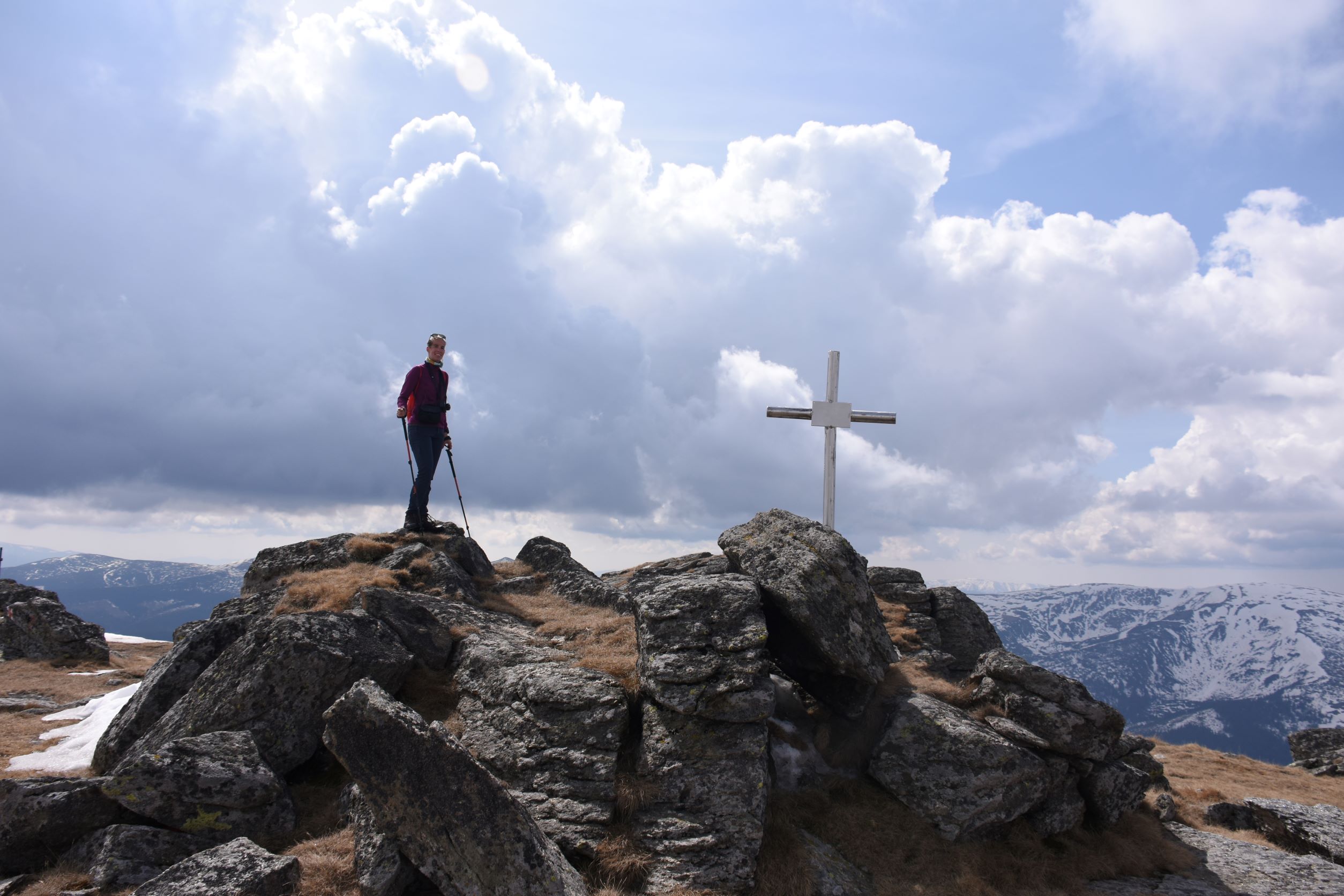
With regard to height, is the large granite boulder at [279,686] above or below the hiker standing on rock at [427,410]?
below

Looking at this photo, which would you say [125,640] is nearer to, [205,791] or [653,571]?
[653,571]

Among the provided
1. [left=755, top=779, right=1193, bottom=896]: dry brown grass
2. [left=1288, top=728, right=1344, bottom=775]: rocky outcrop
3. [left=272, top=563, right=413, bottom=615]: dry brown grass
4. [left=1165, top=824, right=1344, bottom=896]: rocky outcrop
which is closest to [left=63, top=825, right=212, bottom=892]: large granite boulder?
[left=272, top=563, right=413, bottom=615]: dry brown grass

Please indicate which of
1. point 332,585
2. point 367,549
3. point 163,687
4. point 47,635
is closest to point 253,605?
point 332,585

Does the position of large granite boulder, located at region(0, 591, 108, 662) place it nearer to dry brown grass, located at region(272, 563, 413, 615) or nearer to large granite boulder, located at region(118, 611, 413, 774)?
dry brown grass, located at region(272, 563, 413, 615)

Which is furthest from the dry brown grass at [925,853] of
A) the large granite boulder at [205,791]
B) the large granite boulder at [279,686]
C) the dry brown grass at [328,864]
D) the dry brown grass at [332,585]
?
the dry brown grass at [332,585]

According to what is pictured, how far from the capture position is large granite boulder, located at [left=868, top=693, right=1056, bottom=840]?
15219mm

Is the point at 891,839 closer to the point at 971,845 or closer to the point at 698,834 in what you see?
the point at 971,845

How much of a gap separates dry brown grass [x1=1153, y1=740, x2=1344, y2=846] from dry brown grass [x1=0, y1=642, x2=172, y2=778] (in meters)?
30.6

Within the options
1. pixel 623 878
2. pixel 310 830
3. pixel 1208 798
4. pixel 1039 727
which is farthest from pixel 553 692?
pixel 1208 798

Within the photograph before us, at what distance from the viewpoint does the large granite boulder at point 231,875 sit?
32.1 ft

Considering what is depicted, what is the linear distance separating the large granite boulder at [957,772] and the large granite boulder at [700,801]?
355cm

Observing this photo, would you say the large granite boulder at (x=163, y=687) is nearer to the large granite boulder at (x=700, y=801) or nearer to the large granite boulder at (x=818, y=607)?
the large granite boulder at (x=700, y=801)

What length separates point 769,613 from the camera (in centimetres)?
1778

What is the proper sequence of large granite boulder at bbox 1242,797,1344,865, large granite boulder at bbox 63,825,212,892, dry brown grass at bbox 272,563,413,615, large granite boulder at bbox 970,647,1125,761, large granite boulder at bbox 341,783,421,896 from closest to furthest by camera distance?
large granite boulder at bbox 341,783,421,896 → large granite boulder at bbox 63,825,212,892 → large granite boulder at bbox 970,647,1125,761 → large granite boulder at bbox 1242,797,1344,865 → dry brown grass at bbox 272,563,413,615
